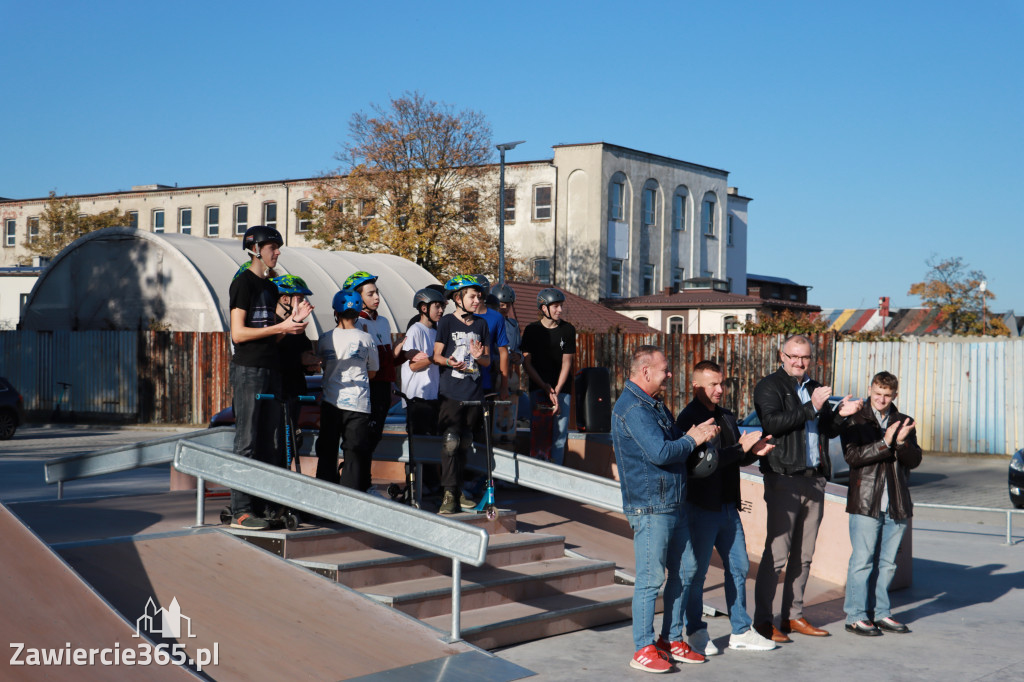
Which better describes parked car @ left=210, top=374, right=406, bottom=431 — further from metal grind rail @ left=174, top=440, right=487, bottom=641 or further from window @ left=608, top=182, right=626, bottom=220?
window @ left=608, top=182, right=626, bottom=220

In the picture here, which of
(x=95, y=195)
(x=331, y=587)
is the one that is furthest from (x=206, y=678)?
A: (x=95, y=195)

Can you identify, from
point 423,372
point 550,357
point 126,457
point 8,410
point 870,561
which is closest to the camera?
point 870,561

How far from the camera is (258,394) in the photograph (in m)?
6.99

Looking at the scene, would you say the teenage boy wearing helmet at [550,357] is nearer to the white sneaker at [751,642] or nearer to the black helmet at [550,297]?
the black helmet at [550,297]

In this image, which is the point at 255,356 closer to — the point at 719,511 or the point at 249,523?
the point at 249,523

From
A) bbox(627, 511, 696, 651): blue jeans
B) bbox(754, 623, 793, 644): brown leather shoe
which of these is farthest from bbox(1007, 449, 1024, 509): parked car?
bbox(627, 511, 696, 651): blue jeans

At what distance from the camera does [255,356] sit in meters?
6.96

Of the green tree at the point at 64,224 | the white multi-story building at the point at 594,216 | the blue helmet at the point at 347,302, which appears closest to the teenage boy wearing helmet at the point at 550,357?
the blue helmet at the point at 347,302

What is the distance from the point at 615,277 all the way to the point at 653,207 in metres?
4.69

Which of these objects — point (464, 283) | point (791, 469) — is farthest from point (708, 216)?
point (791, 469)

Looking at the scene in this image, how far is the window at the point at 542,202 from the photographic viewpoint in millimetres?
52656

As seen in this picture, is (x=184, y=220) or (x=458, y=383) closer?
(x=458, y=383)

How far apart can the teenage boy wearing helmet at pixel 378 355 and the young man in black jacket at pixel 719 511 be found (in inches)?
106

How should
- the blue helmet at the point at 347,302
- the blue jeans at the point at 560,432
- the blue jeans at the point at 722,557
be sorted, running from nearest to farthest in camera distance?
the blue jeans at the point at 722,557, the blue helmet at the point at 347,302, the blue jeans at the point at 560,432
